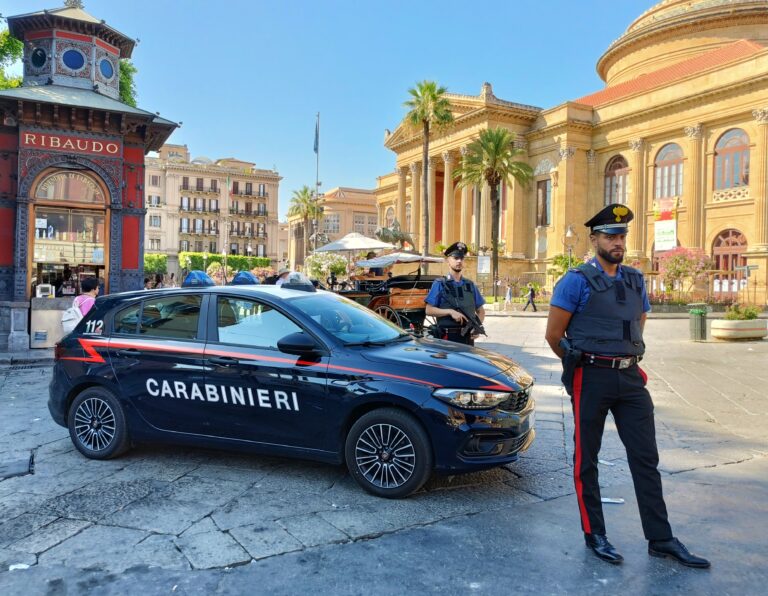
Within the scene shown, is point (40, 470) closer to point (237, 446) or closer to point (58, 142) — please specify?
point (237, 446)

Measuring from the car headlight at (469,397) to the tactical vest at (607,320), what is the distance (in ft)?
2.78

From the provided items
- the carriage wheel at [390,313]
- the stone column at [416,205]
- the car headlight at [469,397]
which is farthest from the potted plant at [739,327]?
the stone column at [416,205]

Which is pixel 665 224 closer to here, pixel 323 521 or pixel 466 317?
pixel 466 317

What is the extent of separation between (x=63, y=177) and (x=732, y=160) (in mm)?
37059

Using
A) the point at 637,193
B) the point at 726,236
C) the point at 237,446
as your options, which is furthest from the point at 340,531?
the point at 637,193

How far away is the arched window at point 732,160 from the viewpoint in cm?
3647

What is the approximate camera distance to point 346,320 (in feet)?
16.9

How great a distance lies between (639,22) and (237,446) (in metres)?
58.4

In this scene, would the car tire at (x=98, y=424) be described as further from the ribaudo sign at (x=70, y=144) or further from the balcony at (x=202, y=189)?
the balcony at (x=202, y=189)

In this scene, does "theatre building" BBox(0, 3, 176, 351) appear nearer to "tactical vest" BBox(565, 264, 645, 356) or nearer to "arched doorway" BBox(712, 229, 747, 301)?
"tactical vest" BBox(565, 264, 645, 356)

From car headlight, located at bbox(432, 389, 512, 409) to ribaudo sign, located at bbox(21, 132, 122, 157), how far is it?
40.4 ft

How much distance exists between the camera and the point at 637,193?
42375mm

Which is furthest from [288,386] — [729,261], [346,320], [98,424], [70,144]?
[729,261]

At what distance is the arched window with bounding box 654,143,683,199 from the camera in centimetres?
4028
